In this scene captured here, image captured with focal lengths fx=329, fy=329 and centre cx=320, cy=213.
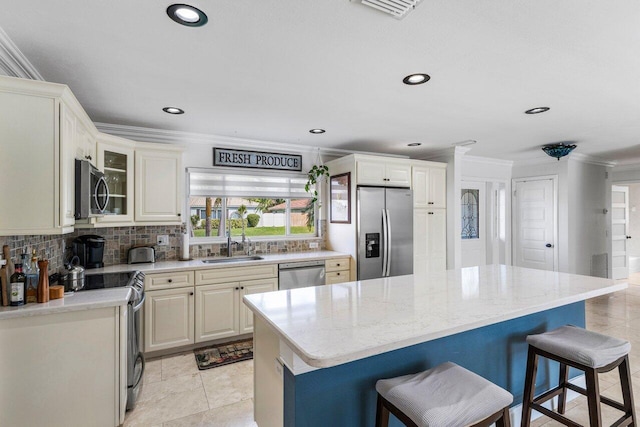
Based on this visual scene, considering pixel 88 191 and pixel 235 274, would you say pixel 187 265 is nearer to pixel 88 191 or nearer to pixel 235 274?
pixel 235 274

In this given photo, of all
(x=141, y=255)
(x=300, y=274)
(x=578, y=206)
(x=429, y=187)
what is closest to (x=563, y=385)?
(x=300, y=274)

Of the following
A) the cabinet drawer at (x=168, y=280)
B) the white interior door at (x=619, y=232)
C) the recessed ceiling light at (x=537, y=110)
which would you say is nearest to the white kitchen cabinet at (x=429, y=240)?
the recessed ceiling light at (x=537, y=110)

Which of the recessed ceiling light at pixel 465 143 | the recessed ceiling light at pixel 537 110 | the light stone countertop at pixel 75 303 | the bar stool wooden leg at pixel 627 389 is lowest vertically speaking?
the bar stool wooden leg at pixel 627 389

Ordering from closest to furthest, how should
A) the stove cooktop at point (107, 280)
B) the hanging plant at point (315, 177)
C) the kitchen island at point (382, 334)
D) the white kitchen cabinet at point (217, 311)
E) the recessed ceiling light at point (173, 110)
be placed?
the kitchen island at point (382, 334)
the stove cooktop at point (107, 280)
the recessed ceiling light at point (173, 110)
the white kitchen cabinet at point (217, 311)
the hanging plant at point (315, 177)

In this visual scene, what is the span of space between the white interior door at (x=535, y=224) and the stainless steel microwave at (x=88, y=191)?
622cm

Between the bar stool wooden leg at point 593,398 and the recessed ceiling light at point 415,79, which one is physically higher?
the recessed ceiling light at point 415,79

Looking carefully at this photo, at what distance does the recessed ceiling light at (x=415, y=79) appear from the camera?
2215mm

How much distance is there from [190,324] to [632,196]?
1031cm

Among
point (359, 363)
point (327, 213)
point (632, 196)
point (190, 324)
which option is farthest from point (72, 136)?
point (632, 196)

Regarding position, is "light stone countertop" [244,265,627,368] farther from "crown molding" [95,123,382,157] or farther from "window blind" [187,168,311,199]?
"crown molding" [95,123,382,157]

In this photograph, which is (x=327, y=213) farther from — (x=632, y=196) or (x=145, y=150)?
(x=632, y=196)

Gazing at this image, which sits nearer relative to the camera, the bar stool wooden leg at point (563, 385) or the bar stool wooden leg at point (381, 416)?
the bar stool wooden leg at point (381, 416)

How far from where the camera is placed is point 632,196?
8094mm

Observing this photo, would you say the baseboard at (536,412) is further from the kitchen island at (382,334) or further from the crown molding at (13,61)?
the crown molding at (13,61)
